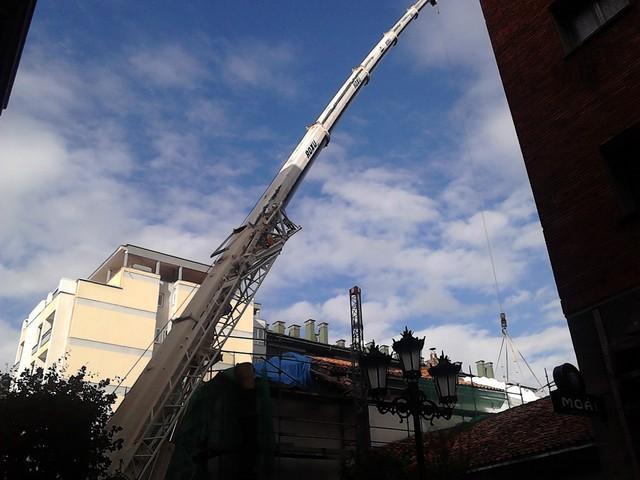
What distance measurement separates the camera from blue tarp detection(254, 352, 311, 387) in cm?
1809

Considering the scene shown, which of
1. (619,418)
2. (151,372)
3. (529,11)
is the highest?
(529,11)

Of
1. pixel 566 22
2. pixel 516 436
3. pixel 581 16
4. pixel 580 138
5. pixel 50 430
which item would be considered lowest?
pixel 50 430

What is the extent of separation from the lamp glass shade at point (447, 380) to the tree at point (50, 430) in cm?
598

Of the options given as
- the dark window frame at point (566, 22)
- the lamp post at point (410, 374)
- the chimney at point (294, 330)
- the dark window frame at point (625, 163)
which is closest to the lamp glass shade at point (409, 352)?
the lamp post at point (410, 374)

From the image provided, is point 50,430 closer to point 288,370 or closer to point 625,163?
point 288,370

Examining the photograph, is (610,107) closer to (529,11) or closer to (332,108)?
(529,11)

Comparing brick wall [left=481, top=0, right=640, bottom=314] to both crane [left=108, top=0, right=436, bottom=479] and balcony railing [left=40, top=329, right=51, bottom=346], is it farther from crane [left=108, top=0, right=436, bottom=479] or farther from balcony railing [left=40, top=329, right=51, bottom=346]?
balcony railing [left=40, top=329, right=51, bottom=346]

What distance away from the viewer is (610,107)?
32.4ft

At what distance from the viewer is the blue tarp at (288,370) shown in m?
18.1

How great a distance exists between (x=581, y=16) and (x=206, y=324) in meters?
10.6

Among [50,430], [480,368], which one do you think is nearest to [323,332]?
[480,368]

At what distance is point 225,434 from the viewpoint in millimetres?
16406

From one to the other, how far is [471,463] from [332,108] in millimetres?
12423

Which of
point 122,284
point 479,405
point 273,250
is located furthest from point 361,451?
point 122,284
